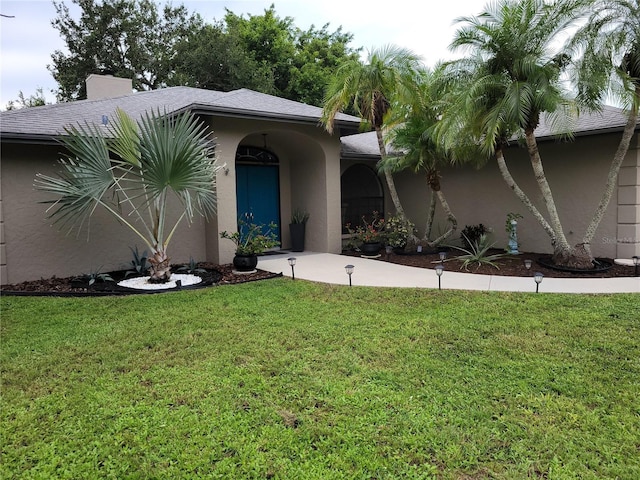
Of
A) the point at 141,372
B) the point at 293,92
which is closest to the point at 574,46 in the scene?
the point at 141,372

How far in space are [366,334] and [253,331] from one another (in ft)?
4.62

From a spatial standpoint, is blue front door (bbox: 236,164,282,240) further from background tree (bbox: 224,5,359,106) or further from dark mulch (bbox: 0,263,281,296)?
background tree (bbox: 224,5,359,106)

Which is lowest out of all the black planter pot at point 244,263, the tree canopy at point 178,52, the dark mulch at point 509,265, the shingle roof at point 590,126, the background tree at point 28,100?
the dark mulch at point 509,265

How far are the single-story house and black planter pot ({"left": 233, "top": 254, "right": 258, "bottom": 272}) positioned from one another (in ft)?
3.28

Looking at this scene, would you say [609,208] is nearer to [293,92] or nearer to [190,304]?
[190,304]

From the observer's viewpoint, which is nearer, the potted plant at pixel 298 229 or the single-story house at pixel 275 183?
the single-story house at pixel 275 183

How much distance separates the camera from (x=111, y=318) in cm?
603

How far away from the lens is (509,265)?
30.6 ft

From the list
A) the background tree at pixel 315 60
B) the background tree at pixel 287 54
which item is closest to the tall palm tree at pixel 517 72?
the background tree at pixel 315 60

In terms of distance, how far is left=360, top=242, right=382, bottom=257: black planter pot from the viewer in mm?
11109

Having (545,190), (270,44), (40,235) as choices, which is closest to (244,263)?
(40,235)

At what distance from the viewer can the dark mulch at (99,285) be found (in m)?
7.52

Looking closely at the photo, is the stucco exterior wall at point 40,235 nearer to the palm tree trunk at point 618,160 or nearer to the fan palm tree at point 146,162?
the fan palm tree at point 146,162

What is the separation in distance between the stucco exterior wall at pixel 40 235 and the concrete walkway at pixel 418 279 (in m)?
3.30
